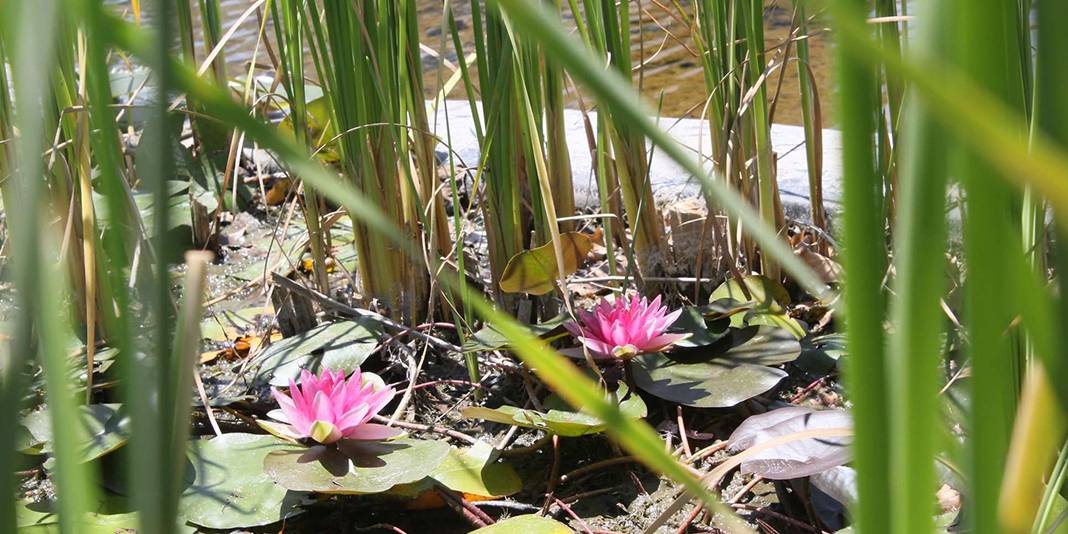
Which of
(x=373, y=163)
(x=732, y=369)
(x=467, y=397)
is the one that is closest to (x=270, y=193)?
(x=373, y=163)

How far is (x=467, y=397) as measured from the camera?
136 cm

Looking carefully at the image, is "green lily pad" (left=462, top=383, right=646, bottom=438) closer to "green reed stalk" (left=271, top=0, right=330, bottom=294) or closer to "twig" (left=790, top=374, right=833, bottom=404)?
"twig" (left=790, top=374, right=833, bottom=404)

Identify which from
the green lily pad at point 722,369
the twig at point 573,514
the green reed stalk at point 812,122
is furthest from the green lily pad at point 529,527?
the green reed stalk at point 812,122

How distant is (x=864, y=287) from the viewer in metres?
0.31

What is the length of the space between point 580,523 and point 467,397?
0.36m

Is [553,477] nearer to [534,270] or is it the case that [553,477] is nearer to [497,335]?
[497,335]

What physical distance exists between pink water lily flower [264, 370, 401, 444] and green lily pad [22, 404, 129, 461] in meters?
0.17

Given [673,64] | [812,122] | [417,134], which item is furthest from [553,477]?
[673,64]

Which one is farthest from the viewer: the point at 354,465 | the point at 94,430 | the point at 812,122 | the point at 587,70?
the point at 812,122

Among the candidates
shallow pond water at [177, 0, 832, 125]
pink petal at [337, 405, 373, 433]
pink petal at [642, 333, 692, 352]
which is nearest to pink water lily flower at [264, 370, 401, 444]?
pink petal at [337, 405, 373, 433]

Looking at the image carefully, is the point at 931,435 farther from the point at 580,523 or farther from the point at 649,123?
the point at 580,523

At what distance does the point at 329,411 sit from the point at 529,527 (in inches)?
10.2

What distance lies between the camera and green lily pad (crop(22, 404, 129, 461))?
1058 millimetres

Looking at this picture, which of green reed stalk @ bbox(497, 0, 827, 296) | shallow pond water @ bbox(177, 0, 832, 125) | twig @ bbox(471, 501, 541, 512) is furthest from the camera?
shallow pond water @ bbox(177, 0, 832, 125)
